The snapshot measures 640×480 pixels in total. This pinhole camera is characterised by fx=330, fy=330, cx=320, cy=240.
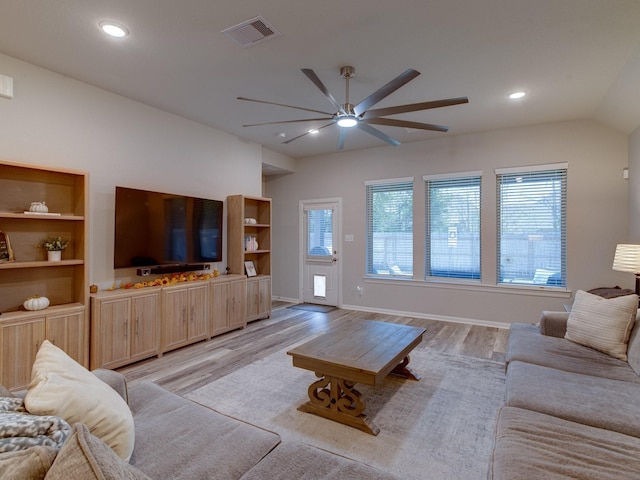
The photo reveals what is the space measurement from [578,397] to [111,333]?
381cm

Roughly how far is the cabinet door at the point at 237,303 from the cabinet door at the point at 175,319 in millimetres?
723

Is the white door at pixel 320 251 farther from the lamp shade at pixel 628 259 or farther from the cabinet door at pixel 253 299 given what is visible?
the lamp shade at pixel 628 259

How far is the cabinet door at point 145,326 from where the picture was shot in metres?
3.49

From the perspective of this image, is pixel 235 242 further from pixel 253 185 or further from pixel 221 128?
pixel 221 128

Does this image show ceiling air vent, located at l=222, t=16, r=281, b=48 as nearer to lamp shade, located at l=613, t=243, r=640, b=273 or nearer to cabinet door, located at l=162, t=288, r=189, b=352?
cabinet door, located at l=162, t=288, r=189, b=352

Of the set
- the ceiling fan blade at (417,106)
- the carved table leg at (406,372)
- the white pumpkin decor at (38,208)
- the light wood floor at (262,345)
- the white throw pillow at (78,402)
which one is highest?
the ceiling fan blade at (417,106)

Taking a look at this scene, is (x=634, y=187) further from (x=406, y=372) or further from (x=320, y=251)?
(x=320, y=251)

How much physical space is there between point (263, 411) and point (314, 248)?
4.23 m

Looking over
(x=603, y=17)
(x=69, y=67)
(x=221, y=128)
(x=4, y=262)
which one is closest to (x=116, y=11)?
(x=69, y=67)

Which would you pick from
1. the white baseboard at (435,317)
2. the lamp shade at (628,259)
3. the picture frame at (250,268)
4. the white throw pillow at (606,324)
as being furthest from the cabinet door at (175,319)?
the lamp shade at (628,259)

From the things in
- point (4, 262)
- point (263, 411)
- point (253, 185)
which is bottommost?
point (263, 411)

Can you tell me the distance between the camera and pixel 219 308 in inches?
175

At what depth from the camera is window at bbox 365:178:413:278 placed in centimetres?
568

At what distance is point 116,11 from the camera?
235 centimetres
